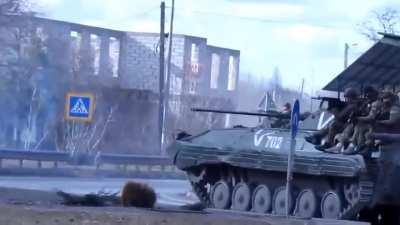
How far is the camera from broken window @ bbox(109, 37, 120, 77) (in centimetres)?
5508

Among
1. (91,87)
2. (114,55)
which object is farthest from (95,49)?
(91,87)

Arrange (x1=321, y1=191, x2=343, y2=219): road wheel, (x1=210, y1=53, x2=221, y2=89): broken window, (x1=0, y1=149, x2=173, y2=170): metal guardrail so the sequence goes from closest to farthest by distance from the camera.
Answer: (x1=321, y1=191, x2=343, y2=219): road wheel → (x1=0, y1=149, x2=173, y2=170): metal guardrail → (x1=210, y1=53, x2=221, y2=89): broken window

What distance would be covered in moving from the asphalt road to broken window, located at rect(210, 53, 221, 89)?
33429 millimetres

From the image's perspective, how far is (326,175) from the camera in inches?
755

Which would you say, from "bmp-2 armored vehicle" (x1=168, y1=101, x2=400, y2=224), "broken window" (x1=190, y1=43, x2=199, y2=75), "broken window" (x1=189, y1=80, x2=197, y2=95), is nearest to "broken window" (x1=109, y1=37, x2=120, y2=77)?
"broken window" (x1=189, y1=80, x2=197, y2=95)

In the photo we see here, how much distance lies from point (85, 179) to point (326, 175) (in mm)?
12395

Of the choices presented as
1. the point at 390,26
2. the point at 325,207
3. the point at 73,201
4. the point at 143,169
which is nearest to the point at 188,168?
the point at 325,207

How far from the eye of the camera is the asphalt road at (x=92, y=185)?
25.0 m

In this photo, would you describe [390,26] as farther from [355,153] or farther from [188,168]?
[355,153]

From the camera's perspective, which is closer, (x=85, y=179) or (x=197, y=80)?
(x=85, y=179)

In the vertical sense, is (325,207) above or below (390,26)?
below

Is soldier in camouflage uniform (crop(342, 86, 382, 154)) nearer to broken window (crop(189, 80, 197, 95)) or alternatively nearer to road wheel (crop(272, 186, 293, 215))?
road wheel (crop(272, 186, 293, 215))

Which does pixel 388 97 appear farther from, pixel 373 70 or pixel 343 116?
pixel 373 70

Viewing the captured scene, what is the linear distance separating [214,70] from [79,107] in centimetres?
3648
